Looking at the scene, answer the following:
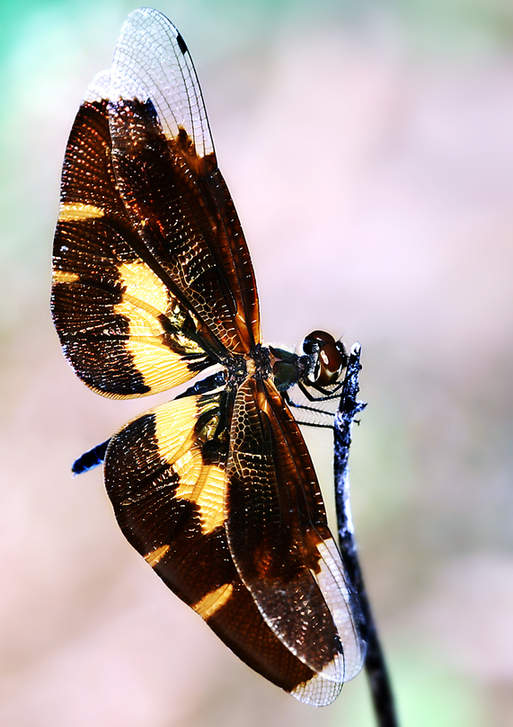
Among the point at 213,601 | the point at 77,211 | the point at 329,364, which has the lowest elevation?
the point at 213,601

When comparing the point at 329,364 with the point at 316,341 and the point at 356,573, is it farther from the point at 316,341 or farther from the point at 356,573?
the point at 356,573

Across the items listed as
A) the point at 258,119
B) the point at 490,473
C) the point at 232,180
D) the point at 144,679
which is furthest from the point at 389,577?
the point at 258,119

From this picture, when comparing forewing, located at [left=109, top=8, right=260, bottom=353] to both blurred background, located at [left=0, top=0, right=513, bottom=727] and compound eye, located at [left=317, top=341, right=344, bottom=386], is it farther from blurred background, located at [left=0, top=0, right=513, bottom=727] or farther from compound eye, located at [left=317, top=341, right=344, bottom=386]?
blurred background, located at [left=0, top=0, right=513, bottom=727]

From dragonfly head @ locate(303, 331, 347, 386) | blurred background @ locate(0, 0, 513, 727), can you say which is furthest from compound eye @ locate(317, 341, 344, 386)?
blurred background @ locate(0, 0, 513, 727)

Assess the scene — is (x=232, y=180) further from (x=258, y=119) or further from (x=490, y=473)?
(x=490, y=473)

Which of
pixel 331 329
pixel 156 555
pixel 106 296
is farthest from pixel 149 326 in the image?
pixel 331 329

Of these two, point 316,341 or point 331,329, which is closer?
point 316,341

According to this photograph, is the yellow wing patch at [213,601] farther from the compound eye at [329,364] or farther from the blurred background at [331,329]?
the blurred background at [331,329]
